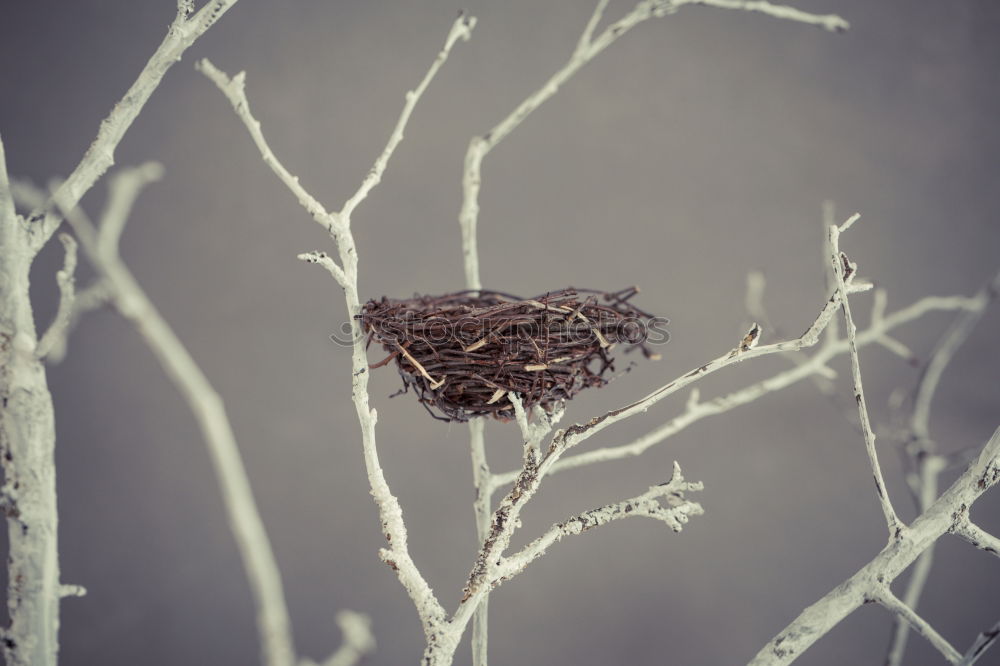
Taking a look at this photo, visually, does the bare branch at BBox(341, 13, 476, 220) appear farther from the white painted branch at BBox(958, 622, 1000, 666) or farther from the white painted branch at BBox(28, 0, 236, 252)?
the white painted branch at BBox(958, 622, 1000, 666)

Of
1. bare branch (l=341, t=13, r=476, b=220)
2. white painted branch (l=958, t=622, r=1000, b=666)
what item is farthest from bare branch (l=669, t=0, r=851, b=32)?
white painted branch (l=958, t=622, r=1000, b=666)

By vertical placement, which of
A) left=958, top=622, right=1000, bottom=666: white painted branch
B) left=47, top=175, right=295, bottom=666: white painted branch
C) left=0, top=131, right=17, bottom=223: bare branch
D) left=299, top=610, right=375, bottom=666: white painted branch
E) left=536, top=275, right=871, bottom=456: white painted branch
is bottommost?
left=958, top=622, right=1000, bottom=666: white painted branch

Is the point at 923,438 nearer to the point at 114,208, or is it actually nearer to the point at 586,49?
the point at 586,49

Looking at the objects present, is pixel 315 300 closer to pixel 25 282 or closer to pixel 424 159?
pixel 424 159

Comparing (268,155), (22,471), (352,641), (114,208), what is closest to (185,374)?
(114,208)

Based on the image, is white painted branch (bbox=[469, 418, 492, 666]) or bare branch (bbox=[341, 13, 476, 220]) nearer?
bare branch (bbox=[341, 13, 476, 220])
